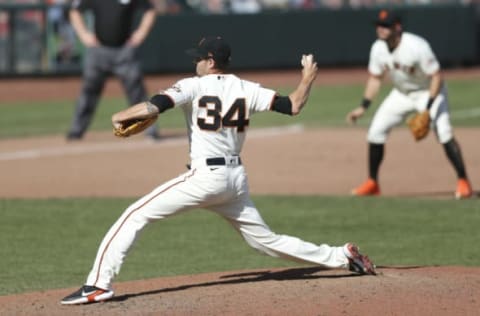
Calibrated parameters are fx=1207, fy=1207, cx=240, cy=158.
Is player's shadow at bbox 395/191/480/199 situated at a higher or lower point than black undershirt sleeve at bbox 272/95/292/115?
lower

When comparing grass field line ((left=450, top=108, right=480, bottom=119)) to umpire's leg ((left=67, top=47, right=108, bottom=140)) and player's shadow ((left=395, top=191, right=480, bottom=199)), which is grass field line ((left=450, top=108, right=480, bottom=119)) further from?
player's shadow ((left=395, top=191, right=480, bottom=199))


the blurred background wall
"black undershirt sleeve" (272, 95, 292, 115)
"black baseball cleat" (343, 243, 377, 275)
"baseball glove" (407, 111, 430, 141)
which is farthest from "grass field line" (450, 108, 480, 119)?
"black undershirt sleeve" (272, 95, 292, 115)

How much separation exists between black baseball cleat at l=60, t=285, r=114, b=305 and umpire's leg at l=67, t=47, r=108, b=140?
31.0 ft

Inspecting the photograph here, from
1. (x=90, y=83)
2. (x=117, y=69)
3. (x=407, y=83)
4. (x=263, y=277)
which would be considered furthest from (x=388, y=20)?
(x=90, y=83)

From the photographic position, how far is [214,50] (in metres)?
7.73

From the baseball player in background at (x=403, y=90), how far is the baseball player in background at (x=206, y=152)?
179 inches

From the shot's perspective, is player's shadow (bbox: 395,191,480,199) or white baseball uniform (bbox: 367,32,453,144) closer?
white baseball uniform (bbox: 367,32,453,144)

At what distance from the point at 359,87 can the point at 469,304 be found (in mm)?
18500

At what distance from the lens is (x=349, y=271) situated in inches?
338

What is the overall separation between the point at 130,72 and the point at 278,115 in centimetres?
578

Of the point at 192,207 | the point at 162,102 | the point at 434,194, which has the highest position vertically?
the point at 162,102

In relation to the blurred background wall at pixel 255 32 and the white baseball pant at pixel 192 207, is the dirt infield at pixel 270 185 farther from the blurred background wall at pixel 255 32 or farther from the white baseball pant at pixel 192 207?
the blurred background wall at pixel 255 32

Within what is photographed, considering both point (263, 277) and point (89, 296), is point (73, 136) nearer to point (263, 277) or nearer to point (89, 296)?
point (263, 277)

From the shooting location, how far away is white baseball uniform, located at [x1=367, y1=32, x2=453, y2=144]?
480 inches
